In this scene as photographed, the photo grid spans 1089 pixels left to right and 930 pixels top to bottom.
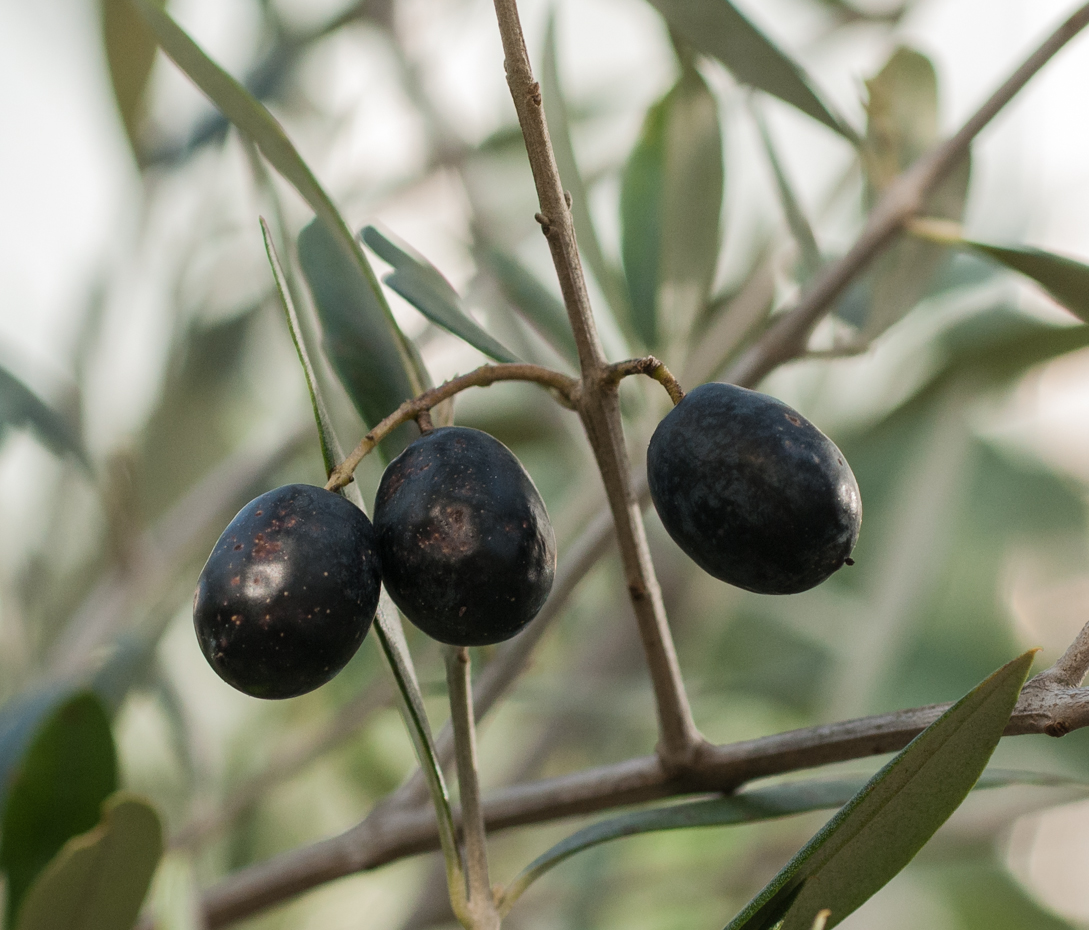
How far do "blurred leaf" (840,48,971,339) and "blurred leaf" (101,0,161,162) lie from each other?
734mm

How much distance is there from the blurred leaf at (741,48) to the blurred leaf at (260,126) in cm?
29

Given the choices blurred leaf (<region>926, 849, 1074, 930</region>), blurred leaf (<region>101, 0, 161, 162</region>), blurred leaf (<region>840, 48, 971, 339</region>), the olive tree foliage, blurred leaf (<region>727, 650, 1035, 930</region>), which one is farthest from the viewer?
blurred leaf (<region>926, 849, 1074, 930</region>)

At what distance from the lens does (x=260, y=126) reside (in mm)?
563

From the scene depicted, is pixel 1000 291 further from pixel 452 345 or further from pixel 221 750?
pixel 221 750

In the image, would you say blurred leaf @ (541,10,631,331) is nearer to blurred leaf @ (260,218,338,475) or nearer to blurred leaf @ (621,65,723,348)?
blurred leaf @ (621,65,723,348)

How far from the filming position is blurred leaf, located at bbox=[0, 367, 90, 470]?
1.13m

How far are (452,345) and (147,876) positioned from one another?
2.89ft

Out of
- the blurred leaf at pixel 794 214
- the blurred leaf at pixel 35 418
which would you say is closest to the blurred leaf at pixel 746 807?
the blurred leaf at pixel 794 214

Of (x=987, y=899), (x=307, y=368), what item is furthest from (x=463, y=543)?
(x=987, y=899)

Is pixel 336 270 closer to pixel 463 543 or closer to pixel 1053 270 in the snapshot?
pixel 463 543

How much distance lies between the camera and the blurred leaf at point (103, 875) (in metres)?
0.61

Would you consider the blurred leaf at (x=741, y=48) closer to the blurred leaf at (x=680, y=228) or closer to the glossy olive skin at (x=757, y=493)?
the blurred leaf at (x=680, y=228)

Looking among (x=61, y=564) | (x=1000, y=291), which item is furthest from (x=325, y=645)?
(x=61, y=564)

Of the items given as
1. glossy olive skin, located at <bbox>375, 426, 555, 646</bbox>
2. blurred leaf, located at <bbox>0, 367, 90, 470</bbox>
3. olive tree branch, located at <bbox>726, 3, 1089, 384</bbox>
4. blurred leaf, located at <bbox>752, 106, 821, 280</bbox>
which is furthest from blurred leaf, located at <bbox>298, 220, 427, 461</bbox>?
blurred leaf, located at <bbox>0, 367, 90, 470</bbox>
